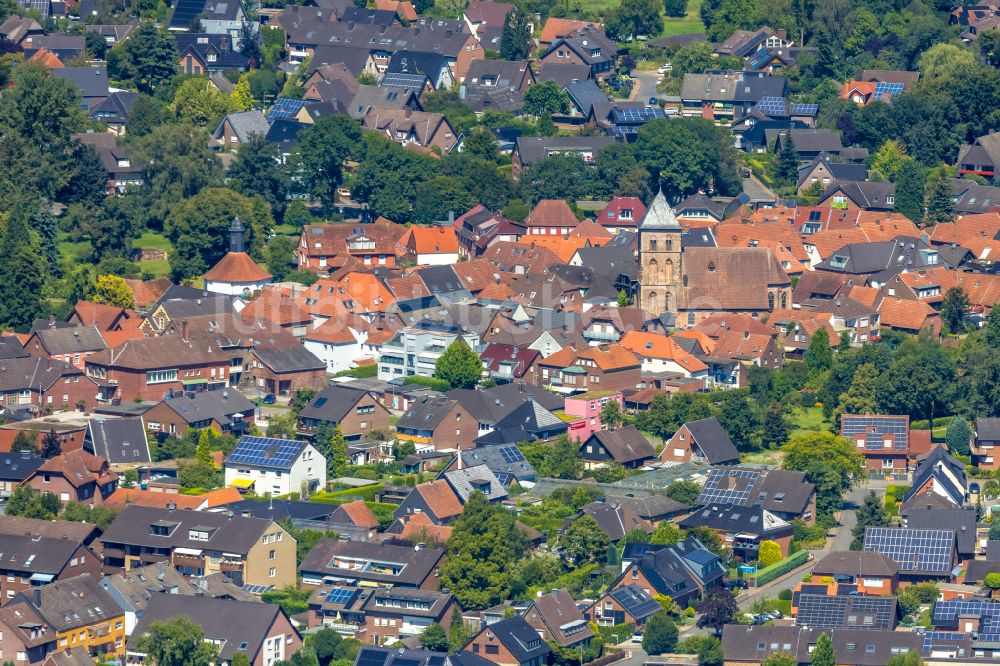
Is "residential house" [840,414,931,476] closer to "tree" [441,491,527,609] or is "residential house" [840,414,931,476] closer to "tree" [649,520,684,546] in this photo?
"tree" [649,520,684,546]

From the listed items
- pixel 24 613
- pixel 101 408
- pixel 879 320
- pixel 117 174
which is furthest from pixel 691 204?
pixel 24 613

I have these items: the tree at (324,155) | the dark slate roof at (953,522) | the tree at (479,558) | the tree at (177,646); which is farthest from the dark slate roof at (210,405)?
the dark slate roof at (953,522)

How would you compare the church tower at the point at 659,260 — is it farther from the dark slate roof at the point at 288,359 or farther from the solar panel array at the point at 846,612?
the solar panel array at the point at 846,612

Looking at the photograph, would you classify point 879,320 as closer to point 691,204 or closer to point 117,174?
point 691,204

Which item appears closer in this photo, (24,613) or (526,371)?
(24,613)

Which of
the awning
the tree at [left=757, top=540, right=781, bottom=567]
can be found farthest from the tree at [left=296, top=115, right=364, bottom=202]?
the tree at [left=757, top=540, right=781, bottom=567]

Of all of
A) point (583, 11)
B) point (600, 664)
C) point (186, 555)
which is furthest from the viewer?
point (583, 11)

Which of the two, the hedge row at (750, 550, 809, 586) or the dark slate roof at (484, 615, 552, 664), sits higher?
the dark slate roof at (484, 615, 552, 664)
